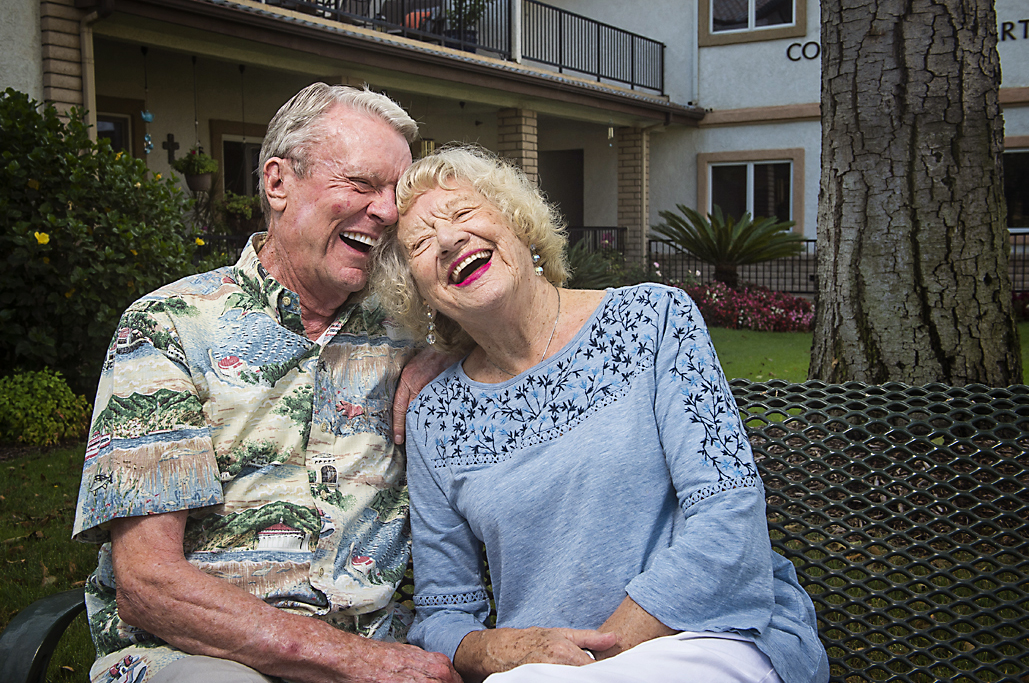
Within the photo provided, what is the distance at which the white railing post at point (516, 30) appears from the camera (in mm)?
15016

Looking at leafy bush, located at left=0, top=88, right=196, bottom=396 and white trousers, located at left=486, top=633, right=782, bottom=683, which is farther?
leafy bush, located at left=0, top=88, right=196, bottom=396

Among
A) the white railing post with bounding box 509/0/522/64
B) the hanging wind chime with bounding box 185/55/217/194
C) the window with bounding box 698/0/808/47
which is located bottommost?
the hanging wind chime with bounding box 185/55/217/194

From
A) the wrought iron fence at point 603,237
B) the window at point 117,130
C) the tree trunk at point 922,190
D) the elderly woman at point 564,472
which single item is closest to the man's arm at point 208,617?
the elderly woman at point 564,472

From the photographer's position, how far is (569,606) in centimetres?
194

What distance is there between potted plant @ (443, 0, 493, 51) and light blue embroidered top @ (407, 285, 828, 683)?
541 inches

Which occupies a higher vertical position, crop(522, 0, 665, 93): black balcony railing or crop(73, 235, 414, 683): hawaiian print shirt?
crop(522, 0, 665, 93): black balcony railing

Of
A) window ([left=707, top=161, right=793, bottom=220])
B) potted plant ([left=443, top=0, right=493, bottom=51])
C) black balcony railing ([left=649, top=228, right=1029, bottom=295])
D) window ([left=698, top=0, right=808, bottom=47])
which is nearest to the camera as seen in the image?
potted plant ([left=443, top=0, right=493, bottom=51])

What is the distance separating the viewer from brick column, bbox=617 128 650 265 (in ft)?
61.9

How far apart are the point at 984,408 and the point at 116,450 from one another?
208cm

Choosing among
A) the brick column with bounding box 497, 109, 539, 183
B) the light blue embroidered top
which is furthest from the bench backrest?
the brick column with bounding box 497, 109, 539, 183

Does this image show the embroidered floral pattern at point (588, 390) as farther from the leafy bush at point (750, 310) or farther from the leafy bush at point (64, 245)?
the leafy bush at point (750, 310)

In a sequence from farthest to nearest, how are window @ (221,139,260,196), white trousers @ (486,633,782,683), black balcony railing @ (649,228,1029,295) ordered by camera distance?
black balcony railing @ (649,228,1029,295) → window @ (221,139,260,196) → white trousers @ (486,633,782,683)

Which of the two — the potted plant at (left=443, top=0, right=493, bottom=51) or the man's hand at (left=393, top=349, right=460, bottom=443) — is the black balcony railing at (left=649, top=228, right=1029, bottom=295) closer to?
the potted plant at (left=443, top=0, right=493, bottom=51)

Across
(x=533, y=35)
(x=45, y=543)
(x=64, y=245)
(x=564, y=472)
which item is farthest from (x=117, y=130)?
(x=564, y=472)
